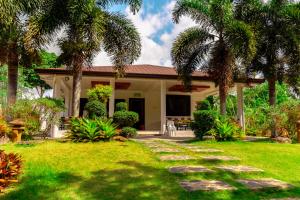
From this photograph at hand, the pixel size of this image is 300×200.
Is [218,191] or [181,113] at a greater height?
[181,113]

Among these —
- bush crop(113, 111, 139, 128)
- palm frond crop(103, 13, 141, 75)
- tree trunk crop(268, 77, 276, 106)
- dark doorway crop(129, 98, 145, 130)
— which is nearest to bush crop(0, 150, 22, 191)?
bush crop(113, 111, 139, 128)

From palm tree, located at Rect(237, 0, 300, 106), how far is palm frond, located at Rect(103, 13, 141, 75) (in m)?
5.79

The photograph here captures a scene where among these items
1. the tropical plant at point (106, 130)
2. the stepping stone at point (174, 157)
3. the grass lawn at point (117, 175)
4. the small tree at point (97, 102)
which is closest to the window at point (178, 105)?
the small tree at point (97, 102)

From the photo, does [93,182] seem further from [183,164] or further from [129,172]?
[183,164]

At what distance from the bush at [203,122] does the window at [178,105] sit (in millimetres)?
10154

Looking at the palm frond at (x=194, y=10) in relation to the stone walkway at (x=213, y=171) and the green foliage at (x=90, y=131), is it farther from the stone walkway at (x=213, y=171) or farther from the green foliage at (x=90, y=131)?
the stone walkway at (x=213, y=171)

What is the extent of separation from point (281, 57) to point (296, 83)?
1905mm

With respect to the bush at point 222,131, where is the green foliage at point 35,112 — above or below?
above

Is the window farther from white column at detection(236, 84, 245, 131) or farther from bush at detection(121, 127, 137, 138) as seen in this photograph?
bush at detection(121, 127, 137, 138)

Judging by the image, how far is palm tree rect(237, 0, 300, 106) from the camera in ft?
54.4

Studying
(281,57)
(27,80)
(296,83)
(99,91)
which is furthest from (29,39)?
(27,80)

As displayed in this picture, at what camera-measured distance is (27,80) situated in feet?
131

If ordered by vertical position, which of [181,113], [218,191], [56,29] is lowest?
[218,191]

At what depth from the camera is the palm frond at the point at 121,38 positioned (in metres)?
16.1
